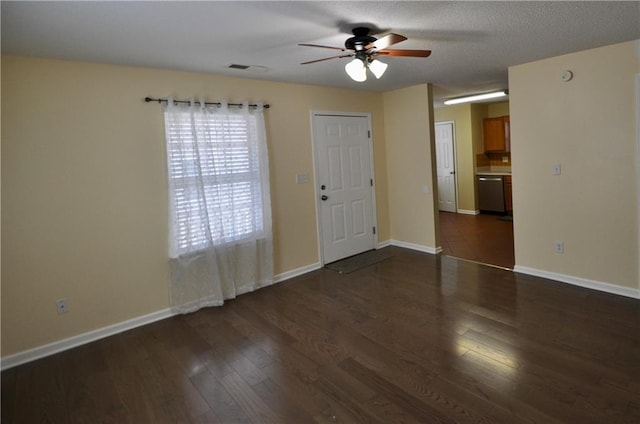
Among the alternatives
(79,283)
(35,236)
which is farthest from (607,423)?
(35,236)

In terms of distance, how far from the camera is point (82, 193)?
3.16 meters

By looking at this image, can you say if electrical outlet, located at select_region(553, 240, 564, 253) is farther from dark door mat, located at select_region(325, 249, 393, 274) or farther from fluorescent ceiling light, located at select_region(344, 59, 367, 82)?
fluorescent ceiling light, located at select_region(344, 59, 367, 82)

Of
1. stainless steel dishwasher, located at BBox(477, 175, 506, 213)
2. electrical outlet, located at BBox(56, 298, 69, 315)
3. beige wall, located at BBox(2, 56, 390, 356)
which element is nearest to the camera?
beige wall, located at BBox(2, 56, 390, 356)

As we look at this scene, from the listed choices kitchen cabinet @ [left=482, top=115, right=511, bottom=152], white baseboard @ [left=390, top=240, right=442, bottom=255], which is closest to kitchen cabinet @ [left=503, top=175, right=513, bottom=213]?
kitchen cabinet @ [left=482, top=115, right=511, bottom=152]

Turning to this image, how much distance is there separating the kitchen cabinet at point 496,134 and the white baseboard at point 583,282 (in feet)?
13.0

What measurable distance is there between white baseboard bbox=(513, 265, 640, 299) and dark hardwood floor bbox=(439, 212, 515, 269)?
0.27 meters

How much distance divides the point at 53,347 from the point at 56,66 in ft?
7.55

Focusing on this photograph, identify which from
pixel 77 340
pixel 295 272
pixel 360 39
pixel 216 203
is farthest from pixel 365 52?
pixel 77 340


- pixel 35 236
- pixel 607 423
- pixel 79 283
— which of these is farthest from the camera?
pixel 79 283

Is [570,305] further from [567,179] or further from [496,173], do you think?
[496,173]

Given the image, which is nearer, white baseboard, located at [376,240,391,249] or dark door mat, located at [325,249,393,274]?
dark door mat, located at [325,249,393,274]

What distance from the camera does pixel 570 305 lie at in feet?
11.0

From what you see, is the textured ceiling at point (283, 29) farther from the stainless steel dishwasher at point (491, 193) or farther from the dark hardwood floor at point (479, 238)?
the stainless steel dishwasher at point (491, 193)

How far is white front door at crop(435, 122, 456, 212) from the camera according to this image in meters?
8.05
